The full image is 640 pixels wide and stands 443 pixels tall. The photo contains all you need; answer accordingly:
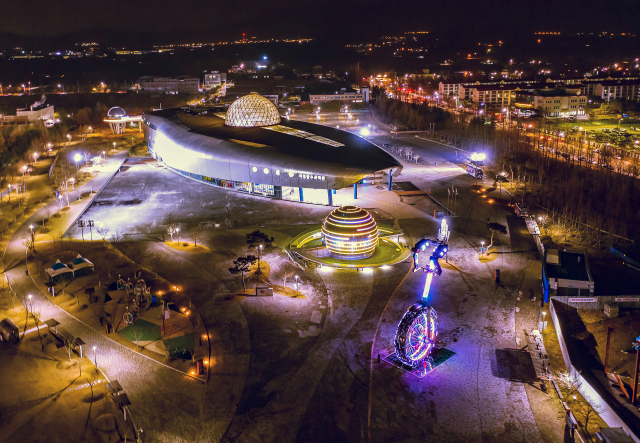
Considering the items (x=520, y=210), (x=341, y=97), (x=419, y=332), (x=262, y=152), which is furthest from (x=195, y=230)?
(x=341, y=97)

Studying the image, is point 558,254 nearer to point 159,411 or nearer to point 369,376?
point 369,376

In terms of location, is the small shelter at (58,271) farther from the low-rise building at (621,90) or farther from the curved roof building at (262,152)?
the low-rise building at (621,90)

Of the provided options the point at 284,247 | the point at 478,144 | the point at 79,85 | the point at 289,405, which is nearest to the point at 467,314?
the point at 289,405

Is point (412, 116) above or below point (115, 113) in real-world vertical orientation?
below

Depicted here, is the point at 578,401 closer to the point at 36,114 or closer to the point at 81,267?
the point at 81,267

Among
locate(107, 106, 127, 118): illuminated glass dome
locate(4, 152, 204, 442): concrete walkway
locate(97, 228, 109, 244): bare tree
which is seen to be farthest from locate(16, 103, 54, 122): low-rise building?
locate(4, 152, 204, 442): concrete walkway

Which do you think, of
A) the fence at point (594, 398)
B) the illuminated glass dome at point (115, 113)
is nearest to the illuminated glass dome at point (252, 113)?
the illuminated glass dome at point (115, 113)
